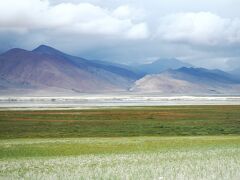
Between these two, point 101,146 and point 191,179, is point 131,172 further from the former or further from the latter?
point 101,146

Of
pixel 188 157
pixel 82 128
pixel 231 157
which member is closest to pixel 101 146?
pixel 188 157

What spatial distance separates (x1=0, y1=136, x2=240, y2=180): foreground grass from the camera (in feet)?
67.2

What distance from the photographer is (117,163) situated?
25703 millimetres

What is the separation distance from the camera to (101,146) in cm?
3666

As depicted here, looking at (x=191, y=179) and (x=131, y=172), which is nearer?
(x=191, y=179)

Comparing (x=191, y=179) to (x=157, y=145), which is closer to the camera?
(x=191, y=179)

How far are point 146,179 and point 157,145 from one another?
17939mm

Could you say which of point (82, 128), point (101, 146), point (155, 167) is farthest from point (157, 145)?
point (82, 128)

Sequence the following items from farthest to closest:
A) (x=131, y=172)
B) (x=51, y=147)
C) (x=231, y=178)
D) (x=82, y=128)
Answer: (x=82, y=128) < (x=51, y=147) < (x=131, y=172) < (x=231, y=178)

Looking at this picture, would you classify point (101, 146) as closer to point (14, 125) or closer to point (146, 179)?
point (146, 179)

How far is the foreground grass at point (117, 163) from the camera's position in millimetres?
20484

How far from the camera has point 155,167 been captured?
75.1ft

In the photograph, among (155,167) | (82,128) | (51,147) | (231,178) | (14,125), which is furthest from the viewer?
(14,125)

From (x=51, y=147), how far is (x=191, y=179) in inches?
770
